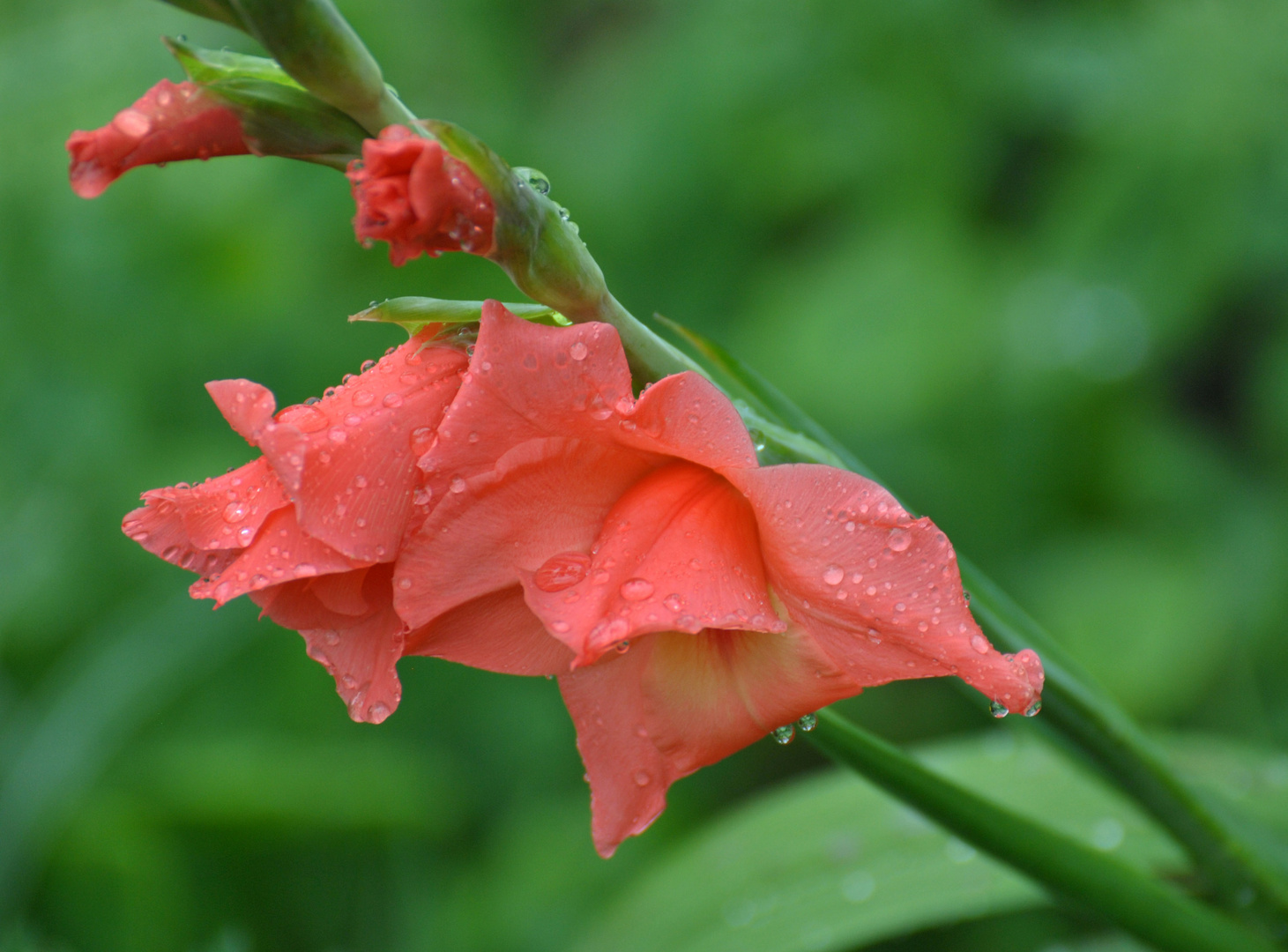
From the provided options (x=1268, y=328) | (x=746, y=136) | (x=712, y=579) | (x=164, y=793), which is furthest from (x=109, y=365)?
(x=1268, y=328)

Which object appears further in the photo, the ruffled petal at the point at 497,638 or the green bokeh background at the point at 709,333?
the green bokeh background at the point at 709,333

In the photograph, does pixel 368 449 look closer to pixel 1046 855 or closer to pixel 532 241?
pixel 532 241

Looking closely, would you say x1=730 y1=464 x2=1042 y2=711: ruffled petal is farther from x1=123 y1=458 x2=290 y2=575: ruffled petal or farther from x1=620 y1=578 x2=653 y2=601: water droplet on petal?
x1=123 y1=458 x2=290 y2=575: ruffled petal

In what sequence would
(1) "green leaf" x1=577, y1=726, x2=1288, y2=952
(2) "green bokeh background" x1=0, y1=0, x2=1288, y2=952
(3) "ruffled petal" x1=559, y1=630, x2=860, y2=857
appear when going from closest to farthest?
(3) "ruffled petal" x1=559, y1=630, x2=860, y2=857 < (1) "green leaf" x1=577, y1=726, x2=1288, y2=952 < (2) "green bokeh background" x1=0, y1=0, x2=1288, y2=952

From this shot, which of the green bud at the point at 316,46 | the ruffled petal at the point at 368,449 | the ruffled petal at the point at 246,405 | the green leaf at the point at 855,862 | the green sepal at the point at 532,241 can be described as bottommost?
the green leaf at the point at 855,862

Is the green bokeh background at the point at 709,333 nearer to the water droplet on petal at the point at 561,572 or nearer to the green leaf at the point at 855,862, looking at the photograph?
the green leaf at the point at 855,862

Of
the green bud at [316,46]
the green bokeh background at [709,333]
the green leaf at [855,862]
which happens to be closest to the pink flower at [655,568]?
the green bud at [316,46]

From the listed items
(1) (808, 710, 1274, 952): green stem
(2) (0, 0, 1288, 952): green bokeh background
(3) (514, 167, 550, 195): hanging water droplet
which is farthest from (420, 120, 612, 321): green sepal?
(2) (0, 0, 1288, 952): green bokeh background
